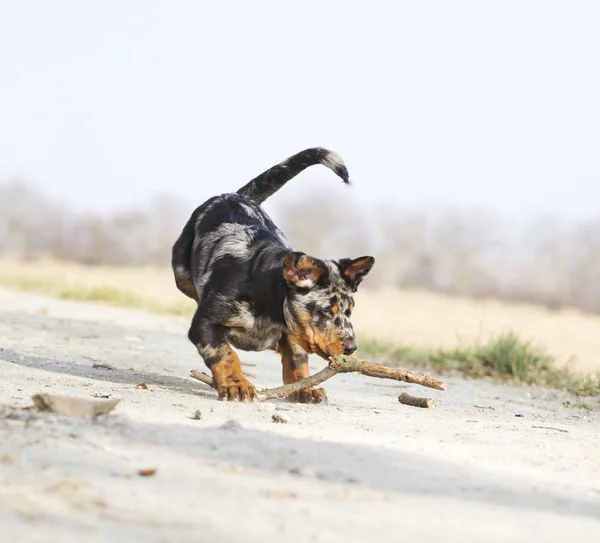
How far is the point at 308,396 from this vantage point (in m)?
5.75

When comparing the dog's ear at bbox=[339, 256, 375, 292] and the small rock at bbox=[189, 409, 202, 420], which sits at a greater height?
the dog's ear at bbox=[339, 256, 375, 292]

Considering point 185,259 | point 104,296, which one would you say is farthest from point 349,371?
point 104,296

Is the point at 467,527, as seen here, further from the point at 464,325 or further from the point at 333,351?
the point at 464,325

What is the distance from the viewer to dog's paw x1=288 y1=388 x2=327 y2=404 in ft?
18.9

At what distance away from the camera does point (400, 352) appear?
10297 mm

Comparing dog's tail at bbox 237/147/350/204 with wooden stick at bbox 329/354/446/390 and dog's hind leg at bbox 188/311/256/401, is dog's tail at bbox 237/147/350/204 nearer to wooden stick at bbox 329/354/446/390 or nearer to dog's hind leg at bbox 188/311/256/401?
dog's hind leg at bbox 188/311/256/401

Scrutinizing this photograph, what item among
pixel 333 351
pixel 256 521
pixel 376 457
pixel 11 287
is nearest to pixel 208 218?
pixel 333 351

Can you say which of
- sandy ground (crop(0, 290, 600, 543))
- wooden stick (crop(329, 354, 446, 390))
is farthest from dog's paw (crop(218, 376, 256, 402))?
wooden stick (crop(329, 354, 446, 390))

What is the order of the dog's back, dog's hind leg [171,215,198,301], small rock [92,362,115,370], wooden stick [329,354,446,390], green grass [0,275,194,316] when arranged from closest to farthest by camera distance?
wooden stick [329,354,446,390], the dog's back, small rock [92,362,115,370], dog's hind leg [171,215,198,301], green grass [0,275,194,316]

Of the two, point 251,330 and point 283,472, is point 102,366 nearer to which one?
point 251,330

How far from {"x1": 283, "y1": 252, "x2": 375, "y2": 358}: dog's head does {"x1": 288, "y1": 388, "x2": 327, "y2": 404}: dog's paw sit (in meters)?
0.43

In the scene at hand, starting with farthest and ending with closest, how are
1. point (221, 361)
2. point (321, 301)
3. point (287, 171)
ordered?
point (287, 171) < point (221, 361) < point (321, 301)

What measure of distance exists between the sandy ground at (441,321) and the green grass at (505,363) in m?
0.38

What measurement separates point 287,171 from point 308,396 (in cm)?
221
